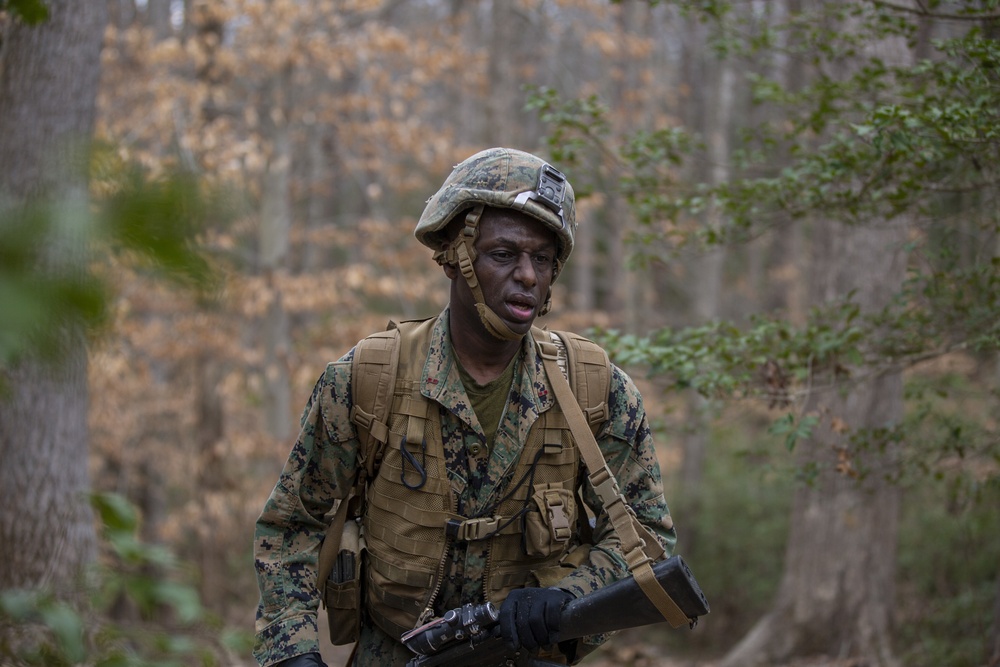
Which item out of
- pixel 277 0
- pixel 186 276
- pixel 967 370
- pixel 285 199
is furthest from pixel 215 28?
pixel 186 276

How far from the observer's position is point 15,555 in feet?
16.1

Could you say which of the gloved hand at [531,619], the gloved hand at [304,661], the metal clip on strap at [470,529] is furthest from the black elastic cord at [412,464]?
the gloved hand at [304,661]

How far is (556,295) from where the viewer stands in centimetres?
1655

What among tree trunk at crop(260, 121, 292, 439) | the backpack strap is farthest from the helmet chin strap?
tree trunk at crop(260, 121, 292, 439)

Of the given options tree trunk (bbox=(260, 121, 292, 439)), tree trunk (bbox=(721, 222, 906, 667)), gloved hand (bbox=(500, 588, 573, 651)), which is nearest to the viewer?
gloved hand (bbox=(500, 588, 573, 651))

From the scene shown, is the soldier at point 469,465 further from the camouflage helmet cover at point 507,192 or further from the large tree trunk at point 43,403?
the large tree trunk at point 43,403

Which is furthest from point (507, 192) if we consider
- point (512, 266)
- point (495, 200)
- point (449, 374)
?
point (449, 374)

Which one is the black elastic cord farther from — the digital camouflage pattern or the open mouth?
the open mouth

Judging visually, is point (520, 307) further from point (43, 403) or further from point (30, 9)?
point (43, 403)

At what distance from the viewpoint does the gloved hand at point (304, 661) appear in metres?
2.58

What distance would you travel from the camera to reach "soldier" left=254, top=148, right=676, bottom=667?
2717mm

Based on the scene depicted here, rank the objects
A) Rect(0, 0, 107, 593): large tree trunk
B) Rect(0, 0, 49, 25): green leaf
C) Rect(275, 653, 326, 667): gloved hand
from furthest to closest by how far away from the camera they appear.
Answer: Rect(0, 0, 107, 593): large tree trunk < Rect(275, 653, 326, 667): gloved hand < Rect(0, 0, 49, 25): green leaf

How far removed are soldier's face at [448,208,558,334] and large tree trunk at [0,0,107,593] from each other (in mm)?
3055

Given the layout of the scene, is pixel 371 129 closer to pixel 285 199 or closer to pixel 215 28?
pixel 285 199
